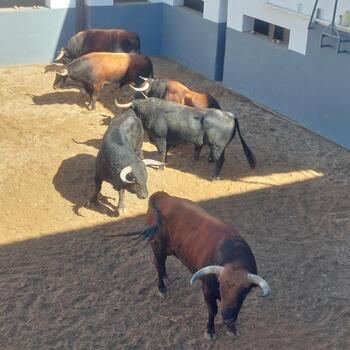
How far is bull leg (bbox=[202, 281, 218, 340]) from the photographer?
765 cm

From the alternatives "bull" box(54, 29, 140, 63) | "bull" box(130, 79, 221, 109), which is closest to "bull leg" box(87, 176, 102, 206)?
"bull" box(130, 79, 221, 109)

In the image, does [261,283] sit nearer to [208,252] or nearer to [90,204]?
[208,252]

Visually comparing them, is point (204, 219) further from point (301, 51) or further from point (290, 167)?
point (301, 51)

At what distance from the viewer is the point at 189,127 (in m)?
12.1

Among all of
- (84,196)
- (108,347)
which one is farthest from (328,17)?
(108,347)

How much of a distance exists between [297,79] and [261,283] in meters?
8.56

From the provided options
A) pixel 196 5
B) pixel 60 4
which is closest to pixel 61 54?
pixel 60 4

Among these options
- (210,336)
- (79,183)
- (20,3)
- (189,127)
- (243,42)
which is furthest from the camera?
(20,3)

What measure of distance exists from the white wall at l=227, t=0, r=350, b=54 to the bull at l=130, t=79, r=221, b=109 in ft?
7.71

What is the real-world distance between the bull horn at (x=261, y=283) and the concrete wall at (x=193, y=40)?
11.1 metres

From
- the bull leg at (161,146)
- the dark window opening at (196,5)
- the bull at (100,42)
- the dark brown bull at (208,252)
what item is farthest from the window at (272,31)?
the dark brown bull at (208,252)

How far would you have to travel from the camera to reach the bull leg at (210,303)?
7652 millimetres

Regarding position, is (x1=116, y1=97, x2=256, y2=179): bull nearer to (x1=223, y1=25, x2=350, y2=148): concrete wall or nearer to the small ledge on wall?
(x1=223, y1=25, x2=350, y2=148): concrete wall

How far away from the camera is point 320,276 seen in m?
9.48
